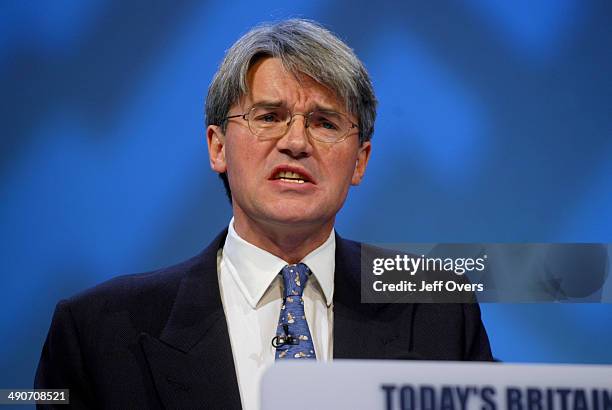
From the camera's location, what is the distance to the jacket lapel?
178 cm

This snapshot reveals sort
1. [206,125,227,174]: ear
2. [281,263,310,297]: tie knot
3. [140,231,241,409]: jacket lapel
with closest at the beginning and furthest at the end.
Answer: [140,231,241,409]: jacket lapel → [281,263,310,297]: tie knot → [206,125,227,174]: ear

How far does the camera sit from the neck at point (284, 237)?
193 cm

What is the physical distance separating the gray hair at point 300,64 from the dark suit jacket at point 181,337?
0.33m

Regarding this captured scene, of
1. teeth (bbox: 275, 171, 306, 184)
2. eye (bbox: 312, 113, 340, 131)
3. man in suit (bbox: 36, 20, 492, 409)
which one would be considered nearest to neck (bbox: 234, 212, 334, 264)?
man in suit (bbox: 36, 20, 492, 409)

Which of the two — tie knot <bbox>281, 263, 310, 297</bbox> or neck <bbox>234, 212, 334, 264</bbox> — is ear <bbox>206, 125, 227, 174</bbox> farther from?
tie knot <bbox>281, 263, 310, 297</bbox>

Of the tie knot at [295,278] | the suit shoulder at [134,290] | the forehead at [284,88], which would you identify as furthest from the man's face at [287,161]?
the suit shoulder at [134,290]

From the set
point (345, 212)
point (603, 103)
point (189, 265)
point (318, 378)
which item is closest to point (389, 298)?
point (345, 212)

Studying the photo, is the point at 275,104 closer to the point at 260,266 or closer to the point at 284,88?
the point at 284,88

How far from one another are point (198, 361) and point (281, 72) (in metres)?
0.67

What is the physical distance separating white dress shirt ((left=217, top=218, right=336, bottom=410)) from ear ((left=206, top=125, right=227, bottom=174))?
175 millimetres

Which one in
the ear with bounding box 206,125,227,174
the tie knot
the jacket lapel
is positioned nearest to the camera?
the jacket lapel

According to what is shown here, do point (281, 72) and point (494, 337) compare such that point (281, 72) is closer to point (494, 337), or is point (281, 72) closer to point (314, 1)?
point (314, 1)

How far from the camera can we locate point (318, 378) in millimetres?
1054

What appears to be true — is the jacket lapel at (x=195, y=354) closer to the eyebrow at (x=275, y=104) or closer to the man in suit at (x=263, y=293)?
the man in suit at (x=263, y=293)
